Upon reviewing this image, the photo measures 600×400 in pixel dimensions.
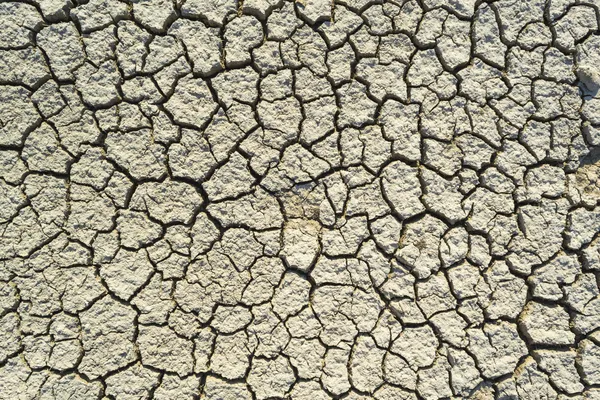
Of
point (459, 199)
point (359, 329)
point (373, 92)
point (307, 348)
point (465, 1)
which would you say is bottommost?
point (307, 348)

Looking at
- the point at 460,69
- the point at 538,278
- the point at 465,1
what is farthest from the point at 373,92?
the point at 538,278

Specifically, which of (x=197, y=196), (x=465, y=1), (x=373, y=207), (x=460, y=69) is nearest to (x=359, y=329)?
(x=373, y=207)

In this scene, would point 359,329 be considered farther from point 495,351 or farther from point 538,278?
point 538,278

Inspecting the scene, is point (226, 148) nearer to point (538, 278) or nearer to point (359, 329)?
point (359, 329)

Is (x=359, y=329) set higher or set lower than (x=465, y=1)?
lower

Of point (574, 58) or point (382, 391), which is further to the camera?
point (574, 58)

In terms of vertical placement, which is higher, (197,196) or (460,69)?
(460,69)
